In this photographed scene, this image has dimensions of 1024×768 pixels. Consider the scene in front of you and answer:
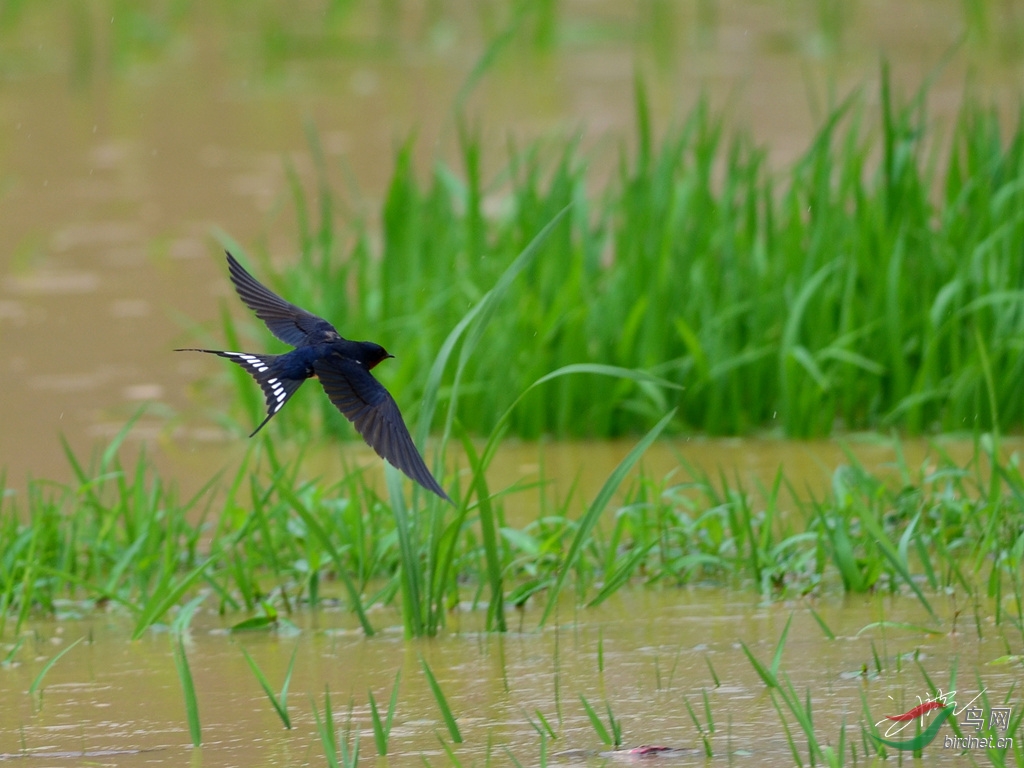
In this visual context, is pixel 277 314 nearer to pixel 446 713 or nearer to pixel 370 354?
pixel 370 354

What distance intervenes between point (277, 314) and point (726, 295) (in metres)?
Result: 2.19

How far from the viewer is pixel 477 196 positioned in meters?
5.60

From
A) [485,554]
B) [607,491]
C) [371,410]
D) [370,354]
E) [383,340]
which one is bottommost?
[485,554]

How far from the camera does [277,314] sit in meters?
3.41

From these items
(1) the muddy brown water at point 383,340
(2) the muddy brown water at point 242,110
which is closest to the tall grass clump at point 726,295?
(1) the muddy brown water at point 383,340

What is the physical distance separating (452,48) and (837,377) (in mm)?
7400

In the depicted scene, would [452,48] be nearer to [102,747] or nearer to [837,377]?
[837,377]

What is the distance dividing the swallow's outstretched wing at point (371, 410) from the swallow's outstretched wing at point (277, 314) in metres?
0.29

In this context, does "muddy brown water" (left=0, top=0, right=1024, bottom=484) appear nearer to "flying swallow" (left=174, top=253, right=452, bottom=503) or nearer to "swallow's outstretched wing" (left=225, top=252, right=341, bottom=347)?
"swallow's outstretched wing" (left=225, top=252, right=341, bottom=347)

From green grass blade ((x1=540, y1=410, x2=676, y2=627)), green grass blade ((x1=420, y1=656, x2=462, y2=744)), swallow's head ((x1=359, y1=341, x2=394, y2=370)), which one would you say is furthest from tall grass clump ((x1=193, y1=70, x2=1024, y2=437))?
green grass blade ((x1=420, y1=656, x2=462, y2=744))

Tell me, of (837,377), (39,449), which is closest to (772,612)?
(837,377)

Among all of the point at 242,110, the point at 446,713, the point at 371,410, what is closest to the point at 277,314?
the point at 371,410

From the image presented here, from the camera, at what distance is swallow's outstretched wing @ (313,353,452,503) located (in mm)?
2857

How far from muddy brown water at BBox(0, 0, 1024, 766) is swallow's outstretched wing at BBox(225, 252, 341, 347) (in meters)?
0.60
